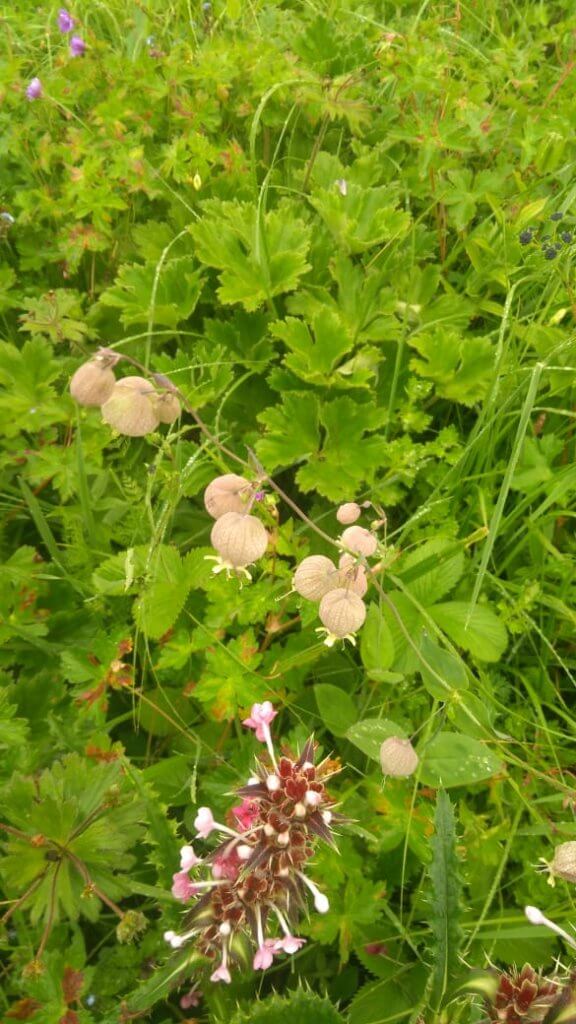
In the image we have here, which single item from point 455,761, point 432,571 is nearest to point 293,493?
point 432,571

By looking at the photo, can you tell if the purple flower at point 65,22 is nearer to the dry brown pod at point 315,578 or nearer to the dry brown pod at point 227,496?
the dry brown pod at point 227,496

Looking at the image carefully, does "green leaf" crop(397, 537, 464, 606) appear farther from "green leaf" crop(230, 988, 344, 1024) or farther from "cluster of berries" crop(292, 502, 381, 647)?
"green leaf" crop(230, 988, 344, 1024)

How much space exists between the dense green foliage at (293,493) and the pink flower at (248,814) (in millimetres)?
240

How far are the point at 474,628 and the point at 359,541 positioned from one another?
47cm

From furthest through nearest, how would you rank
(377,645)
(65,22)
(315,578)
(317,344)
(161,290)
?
1. (65,22)
2. (161,290)
3. (317,344)
4. (377,645)
5. (315,578)

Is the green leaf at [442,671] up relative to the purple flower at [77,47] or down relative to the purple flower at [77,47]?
down

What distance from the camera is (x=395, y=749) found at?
144 cm

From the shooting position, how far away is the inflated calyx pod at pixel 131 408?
1.53 metres

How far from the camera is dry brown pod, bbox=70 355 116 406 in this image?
1504 millimetres

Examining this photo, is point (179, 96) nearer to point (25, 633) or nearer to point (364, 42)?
point (364, 42)

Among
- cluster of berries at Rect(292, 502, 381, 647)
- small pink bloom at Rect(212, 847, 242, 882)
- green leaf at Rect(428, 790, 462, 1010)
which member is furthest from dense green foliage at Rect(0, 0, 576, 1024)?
small pink bloom at Rect(212, 847, 242, 882)

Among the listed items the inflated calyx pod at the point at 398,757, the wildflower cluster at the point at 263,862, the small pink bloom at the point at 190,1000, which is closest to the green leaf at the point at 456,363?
the inflated calyx pod at the point at 398,757

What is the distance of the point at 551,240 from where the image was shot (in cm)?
232

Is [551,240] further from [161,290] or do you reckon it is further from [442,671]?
[442,671]
